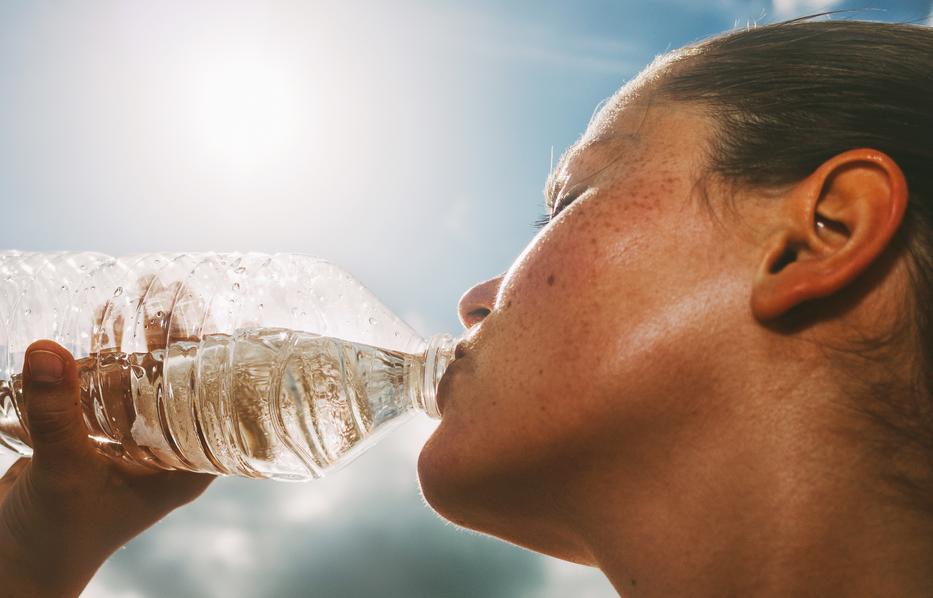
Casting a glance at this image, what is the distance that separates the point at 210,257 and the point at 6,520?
86 cm

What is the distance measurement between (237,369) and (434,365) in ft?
1.52

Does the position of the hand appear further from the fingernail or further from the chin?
the chin

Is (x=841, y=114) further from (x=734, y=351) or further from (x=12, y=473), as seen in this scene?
(x=12, y=473)

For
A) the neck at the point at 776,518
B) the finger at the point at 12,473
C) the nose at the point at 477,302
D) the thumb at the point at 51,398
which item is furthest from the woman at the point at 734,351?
the finger at the point at 12,473

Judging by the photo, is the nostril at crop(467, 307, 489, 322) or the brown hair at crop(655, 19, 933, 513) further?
the nostril at crop(467, 307, 489, 322)

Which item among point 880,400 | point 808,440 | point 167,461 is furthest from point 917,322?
point 167,461

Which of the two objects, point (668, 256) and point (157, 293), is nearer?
point (668, 256)

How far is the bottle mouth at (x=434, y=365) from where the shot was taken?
5.20 ft

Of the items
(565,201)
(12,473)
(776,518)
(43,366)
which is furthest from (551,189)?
(12,473)

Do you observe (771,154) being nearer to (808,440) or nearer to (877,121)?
(877,121)

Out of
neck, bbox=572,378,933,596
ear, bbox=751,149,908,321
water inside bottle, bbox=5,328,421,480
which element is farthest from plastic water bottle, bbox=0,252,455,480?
ear, bbox=751,149,908,321

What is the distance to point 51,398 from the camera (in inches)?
59.6

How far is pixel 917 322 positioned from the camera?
3.34 feet

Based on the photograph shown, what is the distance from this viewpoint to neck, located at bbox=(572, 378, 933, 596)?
99 centimetres
